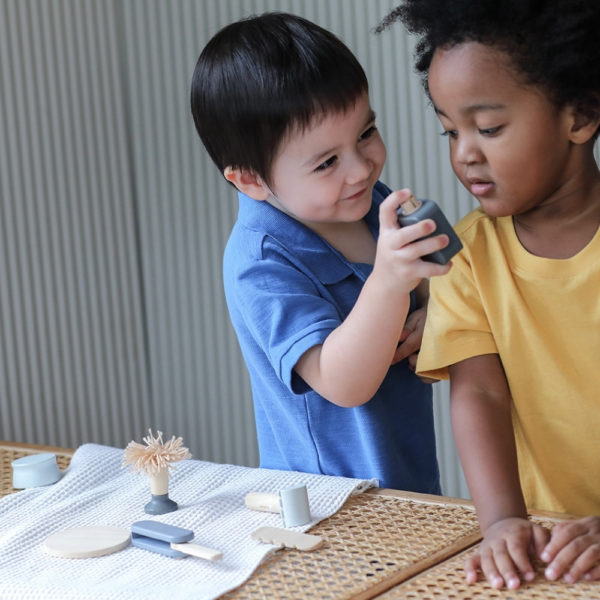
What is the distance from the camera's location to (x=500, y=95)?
95 centimetres

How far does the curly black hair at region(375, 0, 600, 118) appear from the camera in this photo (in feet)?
3.12

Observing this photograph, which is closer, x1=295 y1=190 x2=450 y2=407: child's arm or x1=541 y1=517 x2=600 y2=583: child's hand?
x1=541 y1=517 x2=600 y2=583: child's hand

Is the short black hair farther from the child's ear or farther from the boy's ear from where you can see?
the child's ear

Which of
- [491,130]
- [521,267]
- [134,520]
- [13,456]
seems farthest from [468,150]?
[13,456]

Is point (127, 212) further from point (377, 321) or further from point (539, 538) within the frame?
point (539, 538)

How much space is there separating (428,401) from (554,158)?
17.1 inches

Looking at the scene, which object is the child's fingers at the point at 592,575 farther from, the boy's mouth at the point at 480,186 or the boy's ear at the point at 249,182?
the boy's ear at the point at 249,182

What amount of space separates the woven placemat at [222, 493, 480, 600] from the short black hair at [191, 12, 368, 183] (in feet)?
1.41

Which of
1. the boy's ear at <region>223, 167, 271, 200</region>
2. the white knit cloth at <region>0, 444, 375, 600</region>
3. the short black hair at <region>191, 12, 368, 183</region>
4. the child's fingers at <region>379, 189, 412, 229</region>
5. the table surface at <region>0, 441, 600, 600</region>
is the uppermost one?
the short black hair at <region>191, 12, 368, 183</region>

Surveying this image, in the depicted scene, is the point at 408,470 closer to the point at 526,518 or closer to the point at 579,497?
the point at 579,497

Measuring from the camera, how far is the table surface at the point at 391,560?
0.82 meters

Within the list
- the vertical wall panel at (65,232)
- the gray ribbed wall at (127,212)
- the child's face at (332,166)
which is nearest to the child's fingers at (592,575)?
the child's face at (332,166)

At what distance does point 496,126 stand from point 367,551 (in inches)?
16.1

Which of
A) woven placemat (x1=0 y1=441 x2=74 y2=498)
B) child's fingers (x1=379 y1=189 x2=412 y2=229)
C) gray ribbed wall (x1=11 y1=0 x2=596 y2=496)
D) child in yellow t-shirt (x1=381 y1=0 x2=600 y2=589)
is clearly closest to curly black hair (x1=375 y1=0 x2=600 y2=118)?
child in yellow t-shirt (x1=381 y1=0 x2=600 y2=589)
